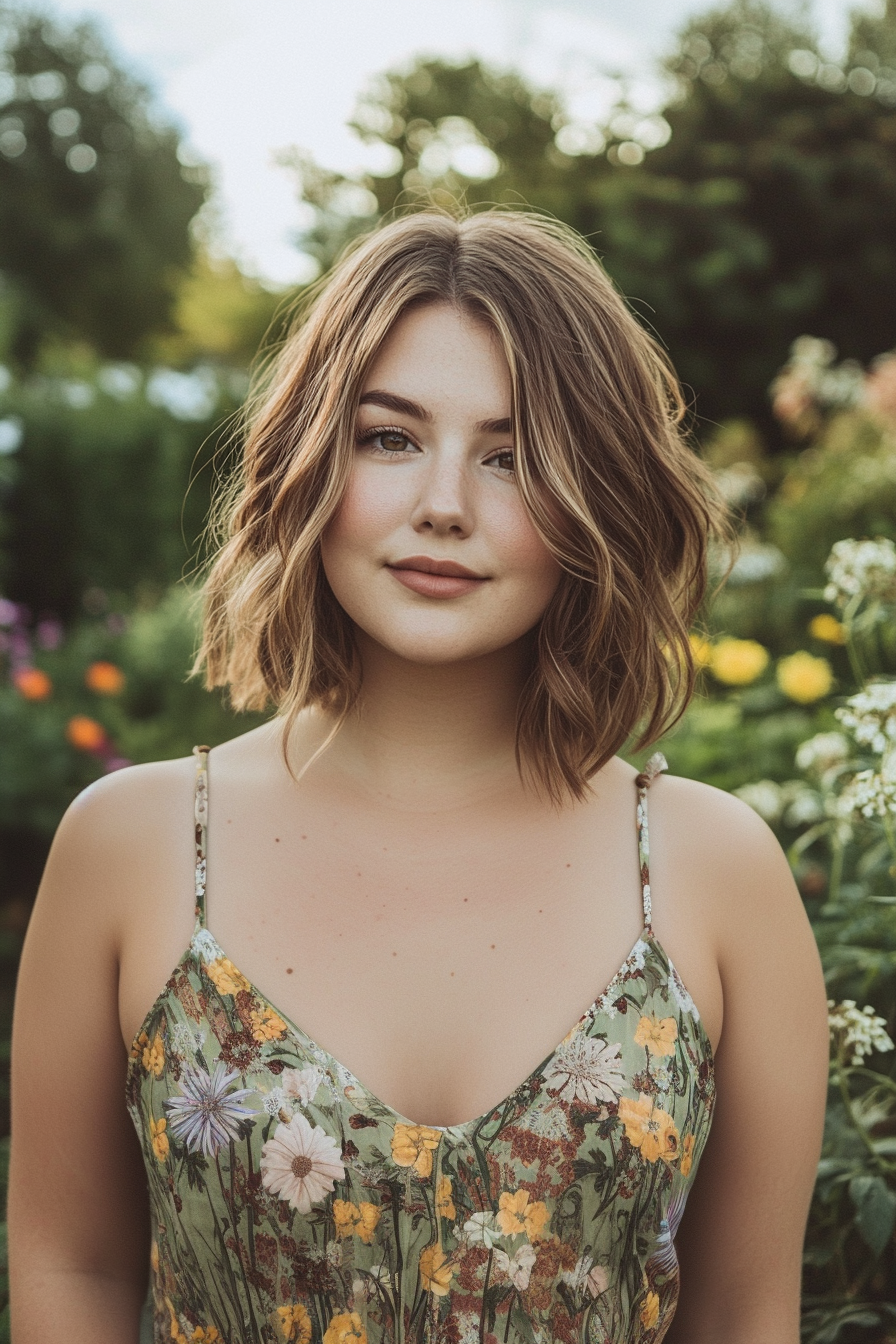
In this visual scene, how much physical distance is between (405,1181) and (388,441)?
31.5 inches

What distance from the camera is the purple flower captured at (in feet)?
4.09

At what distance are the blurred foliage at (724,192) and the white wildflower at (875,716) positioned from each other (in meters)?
12.8

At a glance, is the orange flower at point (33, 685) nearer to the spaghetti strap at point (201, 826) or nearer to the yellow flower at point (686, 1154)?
the spaghetti strap at point (201, 826)

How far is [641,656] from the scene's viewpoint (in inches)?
59.1

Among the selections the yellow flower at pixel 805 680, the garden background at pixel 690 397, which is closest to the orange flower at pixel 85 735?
the garden background at pixel 690 397

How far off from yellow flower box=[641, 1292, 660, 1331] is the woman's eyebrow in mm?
981

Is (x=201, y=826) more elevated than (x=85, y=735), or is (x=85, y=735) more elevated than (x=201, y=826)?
(x=85, y=735)

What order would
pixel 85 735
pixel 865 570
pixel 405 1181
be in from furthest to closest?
pixel 85 735 < pixel 865 570 < pixel 405 1181

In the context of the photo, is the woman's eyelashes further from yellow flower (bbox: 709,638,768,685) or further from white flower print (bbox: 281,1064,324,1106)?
yellow flower (bbox: 709,638,768,685)

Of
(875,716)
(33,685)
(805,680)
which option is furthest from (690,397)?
(875,716)

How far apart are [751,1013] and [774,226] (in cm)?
1547

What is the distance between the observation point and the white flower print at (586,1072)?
1.26 meters

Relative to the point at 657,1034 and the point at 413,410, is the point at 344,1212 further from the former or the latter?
the point at 413,410

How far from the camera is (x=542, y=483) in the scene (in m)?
1.30
